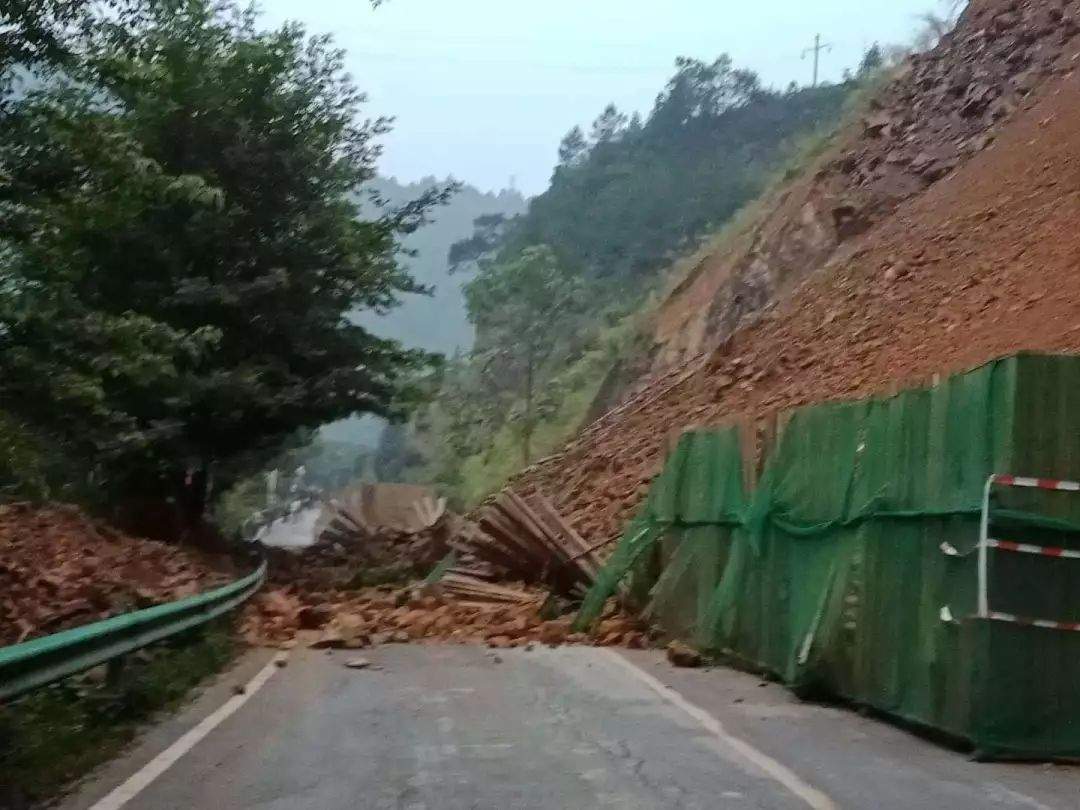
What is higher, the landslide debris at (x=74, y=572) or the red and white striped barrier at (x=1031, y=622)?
the red and white striped barrier at (x=1031, y=622)

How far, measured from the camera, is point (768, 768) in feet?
24.3

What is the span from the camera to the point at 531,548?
1917 cm

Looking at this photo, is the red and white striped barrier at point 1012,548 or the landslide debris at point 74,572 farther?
the landslide debris at point 74,572

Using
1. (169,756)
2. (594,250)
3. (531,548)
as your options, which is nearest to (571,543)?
(531,548)

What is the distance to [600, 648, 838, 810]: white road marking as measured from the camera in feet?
21.8

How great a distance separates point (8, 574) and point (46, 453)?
3.54m

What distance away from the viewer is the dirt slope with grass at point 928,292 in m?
20.8

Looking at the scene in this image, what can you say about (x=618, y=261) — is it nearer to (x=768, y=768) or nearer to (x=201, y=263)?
(x=201, y=263)

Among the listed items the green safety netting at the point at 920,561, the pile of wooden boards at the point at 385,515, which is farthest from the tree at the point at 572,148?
the green safety netting at the point at 920,561

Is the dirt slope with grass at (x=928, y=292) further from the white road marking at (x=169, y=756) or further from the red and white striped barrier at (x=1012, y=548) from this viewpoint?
the white road marking at (x=169, y=756)

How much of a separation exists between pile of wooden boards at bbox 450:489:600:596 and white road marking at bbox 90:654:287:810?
7.79m

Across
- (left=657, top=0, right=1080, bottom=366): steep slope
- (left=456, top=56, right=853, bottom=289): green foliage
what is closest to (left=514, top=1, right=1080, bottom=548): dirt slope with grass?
(left=657, top=0, right=1080, bottom=366): steep slope

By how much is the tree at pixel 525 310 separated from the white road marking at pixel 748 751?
34160 mm

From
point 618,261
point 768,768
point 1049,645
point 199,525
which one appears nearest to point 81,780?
point 768,768
